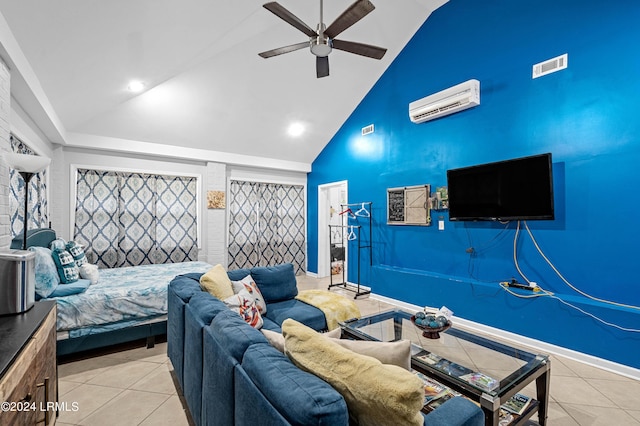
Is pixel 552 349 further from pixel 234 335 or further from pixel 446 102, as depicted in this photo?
pixel 234 335

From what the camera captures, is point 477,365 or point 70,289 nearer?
point 477,365

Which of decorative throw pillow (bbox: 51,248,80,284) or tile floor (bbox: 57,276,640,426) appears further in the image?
decorative throw pillow (bbox: 51,248,80,284)

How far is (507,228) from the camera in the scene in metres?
3.49

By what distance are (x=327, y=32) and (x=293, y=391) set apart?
2857 millimetres

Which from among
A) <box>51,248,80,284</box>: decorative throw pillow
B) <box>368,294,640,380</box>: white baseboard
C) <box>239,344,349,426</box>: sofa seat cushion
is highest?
<box>51,248,80,284</box>: decorative throw pillow

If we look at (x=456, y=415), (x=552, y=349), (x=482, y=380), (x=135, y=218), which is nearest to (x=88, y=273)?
(x=135, y=218)

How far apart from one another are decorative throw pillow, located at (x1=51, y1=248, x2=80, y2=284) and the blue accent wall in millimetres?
3882

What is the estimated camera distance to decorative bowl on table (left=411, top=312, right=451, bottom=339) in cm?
225

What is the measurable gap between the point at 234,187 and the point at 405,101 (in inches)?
140

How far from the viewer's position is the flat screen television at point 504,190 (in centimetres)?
305

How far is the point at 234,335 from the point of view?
1.36 metres

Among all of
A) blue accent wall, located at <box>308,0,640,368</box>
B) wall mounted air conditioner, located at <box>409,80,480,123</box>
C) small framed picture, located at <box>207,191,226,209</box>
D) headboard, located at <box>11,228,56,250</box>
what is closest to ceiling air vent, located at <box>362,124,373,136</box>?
blue accent wall, located at <box>308,0,640,368</box>

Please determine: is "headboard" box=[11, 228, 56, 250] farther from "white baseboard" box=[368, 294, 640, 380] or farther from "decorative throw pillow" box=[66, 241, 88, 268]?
"white baseboard" box=[368, 294, 640, 380]

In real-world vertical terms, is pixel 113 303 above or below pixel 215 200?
below
